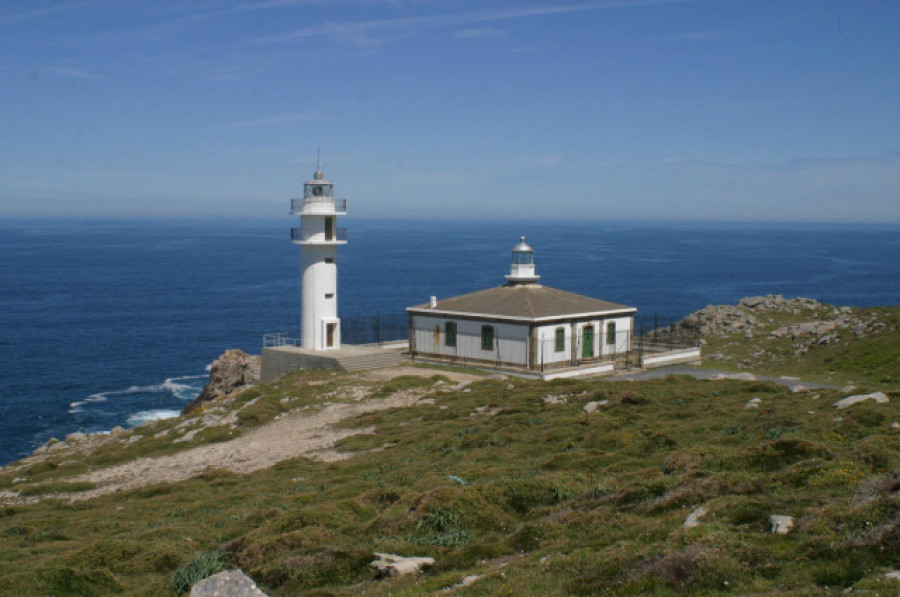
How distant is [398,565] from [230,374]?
35.4 metres

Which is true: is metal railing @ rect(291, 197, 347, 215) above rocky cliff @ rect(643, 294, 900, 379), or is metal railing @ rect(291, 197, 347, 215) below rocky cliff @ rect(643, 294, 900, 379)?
above

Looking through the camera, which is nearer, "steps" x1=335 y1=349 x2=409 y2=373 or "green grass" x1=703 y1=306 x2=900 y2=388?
"green grass" x1=703 y1=306 x2=900 y2=388

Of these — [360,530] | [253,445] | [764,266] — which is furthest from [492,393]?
[764,266]

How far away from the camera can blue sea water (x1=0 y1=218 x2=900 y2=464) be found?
50375mm

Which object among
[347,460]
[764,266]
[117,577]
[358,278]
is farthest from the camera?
[764,266]

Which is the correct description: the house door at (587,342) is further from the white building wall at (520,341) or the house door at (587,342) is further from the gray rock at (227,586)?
the gray rock at (227,586)

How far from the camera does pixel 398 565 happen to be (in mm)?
10617

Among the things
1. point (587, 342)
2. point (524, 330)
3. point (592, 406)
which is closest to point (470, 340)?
point (524, 330)

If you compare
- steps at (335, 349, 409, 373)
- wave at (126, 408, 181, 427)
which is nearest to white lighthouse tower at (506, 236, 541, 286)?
steps at (335, 349, 409, 373)

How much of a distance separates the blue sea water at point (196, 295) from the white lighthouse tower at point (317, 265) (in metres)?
13.9

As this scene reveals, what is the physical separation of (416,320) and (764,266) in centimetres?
13364

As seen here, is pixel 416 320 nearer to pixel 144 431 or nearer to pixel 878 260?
pixel 144 431

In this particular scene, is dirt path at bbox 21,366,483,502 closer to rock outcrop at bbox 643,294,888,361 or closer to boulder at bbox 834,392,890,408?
boulder at bbox 834,392,890,408

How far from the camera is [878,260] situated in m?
176
